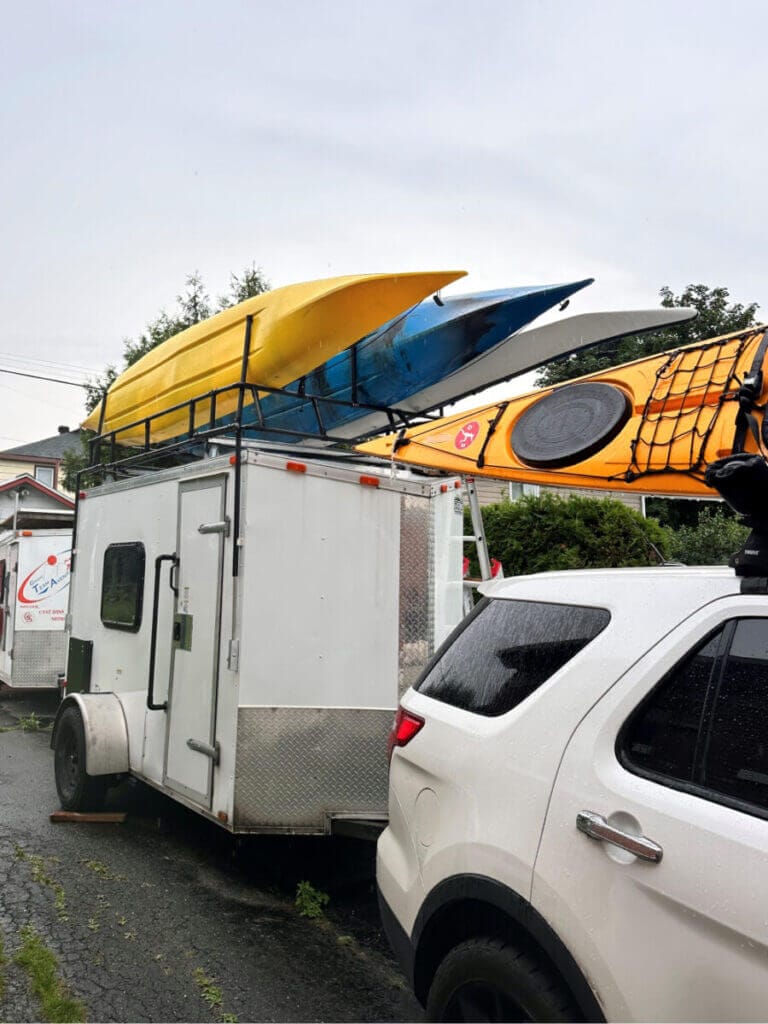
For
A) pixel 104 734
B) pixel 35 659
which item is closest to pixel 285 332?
pixel 104 734

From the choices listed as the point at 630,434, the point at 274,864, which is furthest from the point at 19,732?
the point at 630,434

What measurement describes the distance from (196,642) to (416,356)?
7.59 ft

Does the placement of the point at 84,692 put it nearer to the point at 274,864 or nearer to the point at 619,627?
the point at 274,864

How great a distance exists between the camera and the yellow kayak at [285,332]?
16.1 ft

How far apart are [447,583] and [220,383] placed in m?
2.02

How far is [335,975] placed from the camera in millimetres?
3900

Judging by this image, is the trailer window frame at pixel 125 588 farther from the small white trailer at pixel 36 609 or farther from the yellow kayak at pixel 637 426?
the small white trailer at pixel 36 609

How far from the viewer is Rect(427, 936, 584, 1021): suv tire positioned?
2.14 m

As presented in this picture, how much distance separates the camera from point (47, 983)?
3.70 metres

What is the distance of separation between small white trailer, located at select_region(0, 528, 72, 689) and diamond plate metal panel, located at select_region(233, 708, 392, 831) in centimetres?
653

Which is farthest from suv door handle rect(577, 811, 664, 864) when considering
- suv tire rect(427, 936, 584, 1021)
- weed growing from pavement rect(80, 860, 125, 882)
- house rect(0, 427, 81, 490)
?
house rect(0, 427, 81, 490)

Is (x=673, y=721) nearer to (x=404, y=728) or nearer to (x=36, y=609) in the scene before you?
(x=404, y=728)

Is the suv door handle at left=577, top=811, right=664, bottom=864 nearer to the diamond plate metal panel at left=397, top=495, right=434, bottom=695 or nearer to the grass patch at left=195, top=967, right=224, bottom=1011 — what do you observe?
the grass patch at left=195, top=967, right=224, bottom=1011

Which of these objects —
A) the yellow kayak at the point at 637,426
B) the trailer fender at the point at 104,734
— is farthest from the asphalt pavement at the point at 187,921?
the yellow kayak at the point at 637,426
